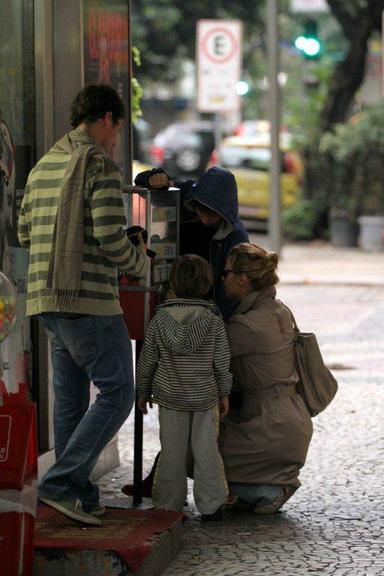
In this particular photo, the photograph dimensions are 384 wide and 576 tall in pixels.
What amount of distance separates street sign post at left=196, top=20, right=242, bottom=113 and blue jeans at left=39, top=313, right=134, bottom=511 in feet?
45.8

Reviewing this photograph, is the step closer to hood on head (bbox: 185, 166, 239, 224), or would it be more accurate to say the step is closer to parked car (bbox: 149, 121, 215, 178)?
hood on head (bbox: 185, 166, 239, 224)

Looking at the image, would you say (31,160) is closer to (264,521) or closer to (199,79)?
(264,521)

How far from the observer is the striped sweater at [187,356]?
6.08 metres

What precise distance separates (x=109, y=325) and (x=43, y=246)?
0.40 meters

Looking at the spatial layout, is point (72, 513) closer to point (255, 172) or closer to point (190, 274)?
point (190, 274)

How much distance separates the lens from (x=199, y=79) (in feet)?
64.0

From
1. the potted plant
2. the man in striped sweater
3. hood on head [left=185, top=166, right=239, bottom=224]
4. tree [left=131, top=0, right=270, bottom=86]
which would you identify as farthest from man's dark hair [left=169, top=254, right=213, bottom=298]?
tree [left=131, top=0, right=270, bottom=86]

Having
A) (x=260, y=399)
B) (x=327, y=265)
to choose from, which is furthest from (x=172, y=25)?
(x=260, y=399)

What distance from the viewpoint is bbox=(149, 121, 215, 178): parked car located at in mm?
35281

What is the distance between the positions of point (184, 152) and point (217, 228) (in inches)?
1163

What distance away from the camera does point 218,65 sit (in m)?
19.6

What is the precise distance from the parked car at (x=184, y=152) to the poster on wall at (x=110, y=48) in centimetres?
2694

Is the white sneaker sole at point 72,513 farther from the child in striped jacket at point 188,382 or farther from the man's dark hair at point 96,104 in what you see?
the man's dark hair at point 96,104

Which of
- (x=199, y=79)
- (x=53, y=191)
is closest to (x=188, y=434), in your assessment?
(x=53, y=191)
